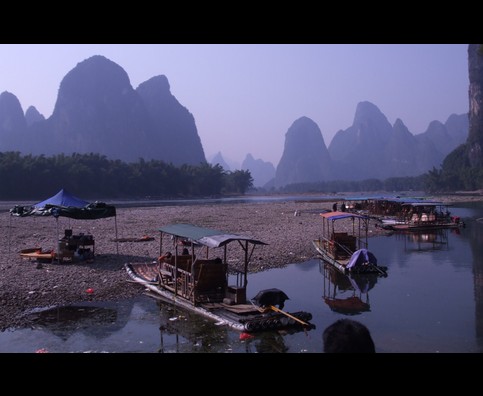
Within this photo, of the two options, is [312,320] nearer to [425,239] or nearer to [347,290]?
[347,290]

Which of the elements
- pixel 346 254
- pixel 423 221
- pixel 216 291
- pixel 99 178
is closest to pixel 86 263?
pixel 216 291

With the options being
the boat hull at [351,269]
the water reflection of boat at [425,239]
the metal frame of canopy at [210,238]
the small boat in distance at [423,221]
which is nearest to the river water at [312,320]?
the boat hull at [351,269]

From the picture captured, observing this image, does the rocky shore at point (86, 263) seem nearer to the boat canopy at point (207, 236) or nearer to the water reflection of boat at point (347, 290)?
the water reflection of boat at point (347, 290)

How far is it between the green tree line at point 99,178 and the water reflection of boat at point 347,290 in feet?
220

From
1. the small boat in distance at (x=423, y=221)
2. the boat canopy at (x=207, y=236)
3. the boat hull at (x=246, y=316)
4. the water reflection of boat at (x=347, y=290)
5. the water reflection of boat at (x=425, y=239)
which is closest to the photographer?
the boat hull at (x=246, y=316)

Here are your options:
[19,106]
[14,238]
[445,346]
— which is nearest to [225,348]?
[445,346]

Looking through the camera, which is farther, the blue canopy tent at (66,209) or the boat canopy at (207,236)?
the blue canopy tent at (66,209)

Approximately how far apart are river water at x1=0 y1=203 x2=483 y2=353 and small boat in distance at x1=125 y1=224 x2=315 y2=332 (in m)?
0.30

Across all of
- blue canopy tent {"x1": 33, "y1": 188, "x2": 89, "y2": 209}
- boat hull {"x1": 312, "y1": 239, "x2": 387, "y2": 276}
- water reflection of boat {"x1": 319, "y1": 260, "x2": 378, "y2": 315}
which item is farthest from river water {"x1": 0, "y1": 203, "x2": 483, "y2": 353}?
blue canopy tent {"x1": 33, "y1": 188, "x2": 89, "y2": 209}

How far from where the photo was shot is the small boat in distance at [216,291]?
37.5 feet

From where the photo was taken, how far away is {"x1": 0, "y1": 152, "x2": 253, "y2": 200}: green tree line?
76.8 meters

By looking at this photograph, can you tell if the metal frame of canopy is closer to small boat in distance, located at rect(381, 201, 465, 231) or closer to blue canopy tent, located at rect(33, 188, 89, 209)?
blue canopy tent, located at rect(33, 188, 89, 209)

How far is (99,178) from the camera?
90.8m
